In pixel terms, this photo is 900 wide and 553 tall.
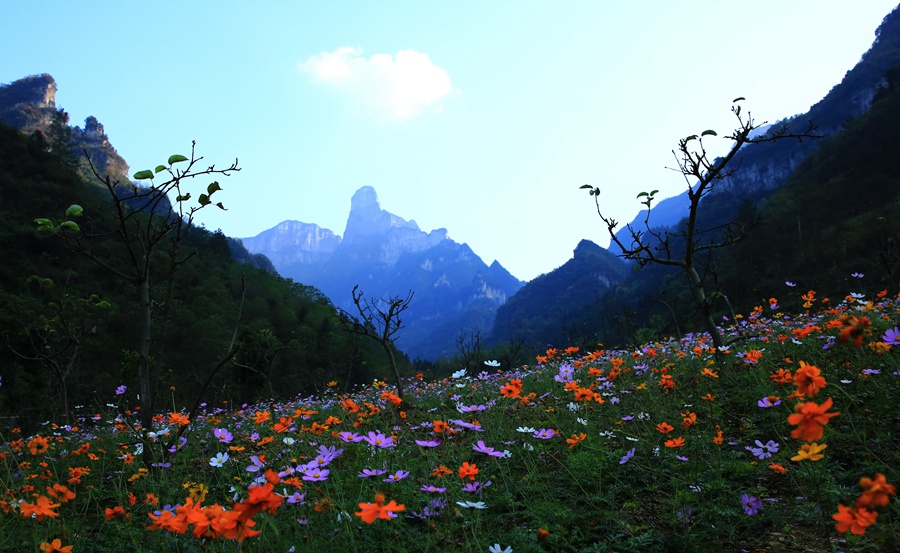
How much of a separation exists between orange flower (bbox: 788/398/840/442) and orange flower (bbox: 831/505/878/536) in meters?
0.14

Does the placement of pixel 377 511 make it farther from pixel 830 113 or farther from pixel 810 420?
pixel 830 113

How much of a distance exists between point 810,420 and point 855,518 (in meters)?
0.21

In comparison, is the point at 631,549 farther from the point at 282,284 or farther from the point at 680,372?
the point at 282,284

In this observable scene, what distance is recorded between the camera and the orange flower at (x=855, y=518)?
0.87 meters

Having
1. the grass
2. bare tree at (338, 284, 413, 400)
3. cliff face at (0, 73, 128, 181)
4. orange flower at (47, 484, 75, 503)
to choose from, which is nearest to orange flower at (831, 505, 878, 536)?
the grass

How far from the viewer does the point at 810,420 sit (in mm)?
1089

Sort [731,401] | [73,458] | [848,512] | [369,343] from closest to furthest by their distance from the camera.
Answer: [848,512], [731,401], [73,458], [369,343]

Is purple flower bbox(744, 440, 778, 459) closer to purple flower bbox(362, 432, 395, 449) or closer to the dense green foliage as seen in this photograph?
purple flower bbox(362, 432, 395, 449)

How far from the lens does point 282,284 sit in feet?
175

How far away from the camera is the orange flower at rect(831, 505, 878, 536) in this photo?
0.87m

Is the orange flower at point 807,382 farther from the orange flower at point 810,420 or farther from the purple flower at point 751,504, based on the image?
the purple flower at point 751,504

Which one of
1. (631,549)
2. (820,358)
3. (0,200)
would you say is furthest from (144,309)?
(0,200)

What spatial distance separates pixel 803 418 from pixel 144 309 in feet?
12.3

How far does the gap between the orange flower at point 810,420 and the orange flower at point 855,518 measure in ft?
0.47
